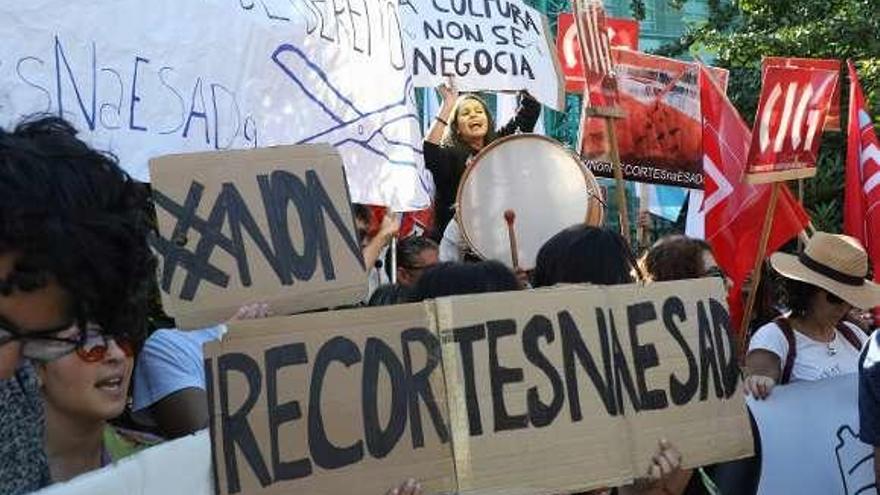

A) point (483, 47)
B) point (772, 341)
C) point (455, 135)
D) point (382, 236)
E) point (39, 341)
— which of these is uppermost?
point (483, 47)

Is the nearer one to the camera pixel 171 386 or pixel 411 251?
pixel 171 386

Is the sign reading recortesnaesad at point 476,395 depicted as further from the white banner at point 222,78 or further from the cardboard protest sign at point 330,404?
the white banner at point 222,78

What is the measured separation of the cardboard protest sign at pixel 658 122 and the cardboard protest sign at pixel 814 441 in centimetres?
344

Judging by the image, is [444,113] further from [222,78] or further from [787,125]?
[222,78]

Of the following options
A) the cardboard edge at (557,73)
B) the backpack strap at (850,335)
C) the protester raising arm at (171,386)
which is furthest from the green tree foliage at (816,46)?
the protester raising arm at (171,386)

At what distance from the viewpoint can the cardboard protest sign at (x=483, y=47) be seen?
20.2 feet

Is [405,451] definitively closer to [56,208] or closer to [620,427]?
[620,427]

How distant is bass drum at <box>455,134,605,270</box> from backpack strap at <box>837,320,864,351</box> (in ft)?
4.56

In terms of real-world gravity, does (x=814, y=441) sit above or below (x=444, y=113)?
below

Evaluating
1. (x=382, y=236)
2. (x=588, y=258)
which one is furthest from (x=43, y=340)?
(x=382, y=236)

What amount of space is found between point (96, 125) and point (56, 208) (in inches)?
73.9

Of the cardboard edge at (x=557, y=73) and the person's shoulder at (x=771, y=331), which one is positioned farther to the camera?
the cardboard edge at (x=557, y=73)

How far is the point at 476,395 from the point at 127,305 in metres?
1.11

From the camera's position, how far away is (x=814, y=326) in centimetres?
414
